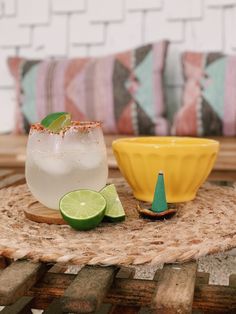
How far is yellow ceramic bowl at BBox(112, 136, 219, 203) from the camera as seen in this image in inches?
38.9

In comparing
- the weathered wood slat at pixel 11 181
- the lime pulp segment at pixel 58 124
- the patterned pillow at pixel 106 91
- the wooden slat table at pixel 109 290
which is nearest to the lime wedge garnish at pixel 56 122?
the lime pulp segment at pixel 58 124

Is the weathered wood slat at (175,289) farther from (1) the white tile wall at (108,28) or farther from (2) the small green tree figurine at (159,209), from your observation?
(1) the white tile wall at (108,28)

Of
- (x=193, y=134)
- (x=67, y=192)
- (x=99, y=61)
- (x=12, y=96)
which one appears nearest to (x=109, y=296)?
(x=67, y=192)

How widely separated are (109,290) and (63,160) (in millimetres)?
246

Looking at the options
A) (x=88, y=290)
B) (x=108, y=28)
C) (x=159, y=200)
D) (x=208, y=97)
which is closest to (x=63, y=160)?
(x=159, y=200)

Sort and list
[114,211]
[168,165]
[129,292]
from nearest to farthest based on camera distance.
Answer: [129,292], [114,211], [168,165]

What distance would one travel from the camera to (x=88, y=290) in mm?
651

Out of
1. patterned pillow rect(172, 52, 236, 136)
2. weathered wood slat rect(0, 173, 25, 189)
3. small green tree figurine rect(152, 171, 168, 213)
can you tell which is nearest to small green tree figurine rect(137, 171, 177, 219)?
small green tree figurine rect(152, 171, 168, 213)

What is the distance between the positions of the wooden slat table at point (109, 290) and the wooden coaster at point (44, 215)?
96 millimetres

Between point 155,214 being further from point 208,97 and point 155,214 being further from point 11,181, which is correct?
point 208,97

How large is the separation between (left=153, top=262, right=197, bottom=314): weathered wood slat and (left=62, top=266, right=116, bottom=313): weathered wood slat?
0.07 m

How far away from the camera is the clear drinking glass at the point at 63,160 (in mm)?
887

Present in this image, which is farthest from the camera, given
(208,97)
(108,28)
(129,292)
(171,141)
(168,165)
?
(108,28)

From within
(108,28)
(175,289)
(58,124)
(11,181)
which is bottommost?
(11,181)
